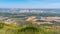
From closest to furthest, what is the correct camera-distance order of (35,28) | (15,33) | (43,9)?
1. (15,33)
2. (35,28)
3. (43,9)

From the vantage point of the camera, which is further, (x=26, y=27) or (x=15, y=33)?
(x=26, y=27)

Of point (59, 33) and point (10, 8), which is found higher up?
point (10, 8)

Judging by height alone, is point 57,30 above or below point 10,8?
below

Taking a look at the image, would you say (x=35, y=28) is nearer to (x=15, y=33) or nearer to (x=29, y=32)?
(x=29, y=32)

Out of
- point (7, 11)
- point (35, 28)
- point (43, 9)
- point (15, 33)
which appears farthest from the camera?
point (43, 9)

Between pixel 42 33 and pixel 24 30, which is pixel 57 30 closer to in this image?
pixel 42 33

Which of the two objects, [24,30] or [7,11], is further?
[7,11]

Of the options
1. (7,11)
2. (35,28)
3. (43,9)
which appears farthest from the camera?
(43,9)

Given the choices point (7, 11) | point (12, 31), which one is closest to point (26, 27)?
point (12, 31)

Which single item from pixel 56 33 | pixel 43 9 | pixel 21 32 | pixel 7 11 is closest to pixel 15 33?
pixel 21 32
